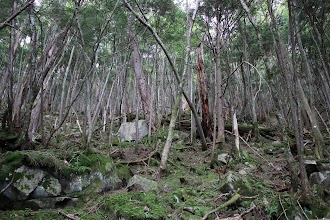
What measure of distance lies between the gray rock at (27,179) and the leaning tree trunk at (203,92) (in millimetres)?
5820

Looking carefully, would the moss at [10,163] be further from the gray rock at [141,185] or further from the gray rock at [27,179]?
the gray rock at [141,185]

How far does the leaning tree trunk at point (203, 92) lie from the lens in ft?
29.4

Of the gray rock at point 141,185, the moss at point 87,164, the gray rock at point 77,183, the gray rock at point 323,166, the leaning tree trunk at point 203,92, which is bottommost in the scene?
the gray rock at point 141,185

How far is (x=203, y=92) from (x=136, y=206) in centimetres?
595

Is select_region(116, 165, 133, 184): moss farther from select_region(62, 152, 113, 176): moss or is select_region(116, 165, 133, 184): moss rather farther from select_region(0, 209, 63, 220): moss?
select_region(0, 209, 63, 220): moss

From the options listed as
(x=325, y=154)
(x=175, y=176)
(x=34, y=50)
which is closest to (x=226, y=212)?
(x=175, y=176)

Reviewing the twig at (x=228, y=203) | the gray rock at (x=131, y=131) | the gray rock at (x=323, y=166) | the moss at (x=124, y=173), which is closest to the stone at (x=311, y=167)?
the gray rock at (x=323, y=166)

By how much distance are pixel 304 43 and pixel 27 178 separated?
11343mm

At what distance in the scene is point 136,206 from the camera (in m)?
3.78

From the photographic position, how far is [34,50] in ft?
18.4

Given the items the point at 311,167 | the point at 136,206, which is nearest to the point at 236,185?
the point at 311,167

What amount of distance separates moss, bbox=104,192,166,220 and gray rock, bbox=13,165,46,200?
1.19 m

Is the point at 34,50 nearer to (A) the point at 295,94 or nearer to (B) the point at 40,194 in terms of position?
(B) the point at 40,194

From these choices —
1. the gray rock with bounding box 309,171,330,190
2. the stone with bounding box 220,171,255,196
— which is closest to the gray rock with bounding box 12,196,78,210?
the stone with bounding box 220,171,255,196
